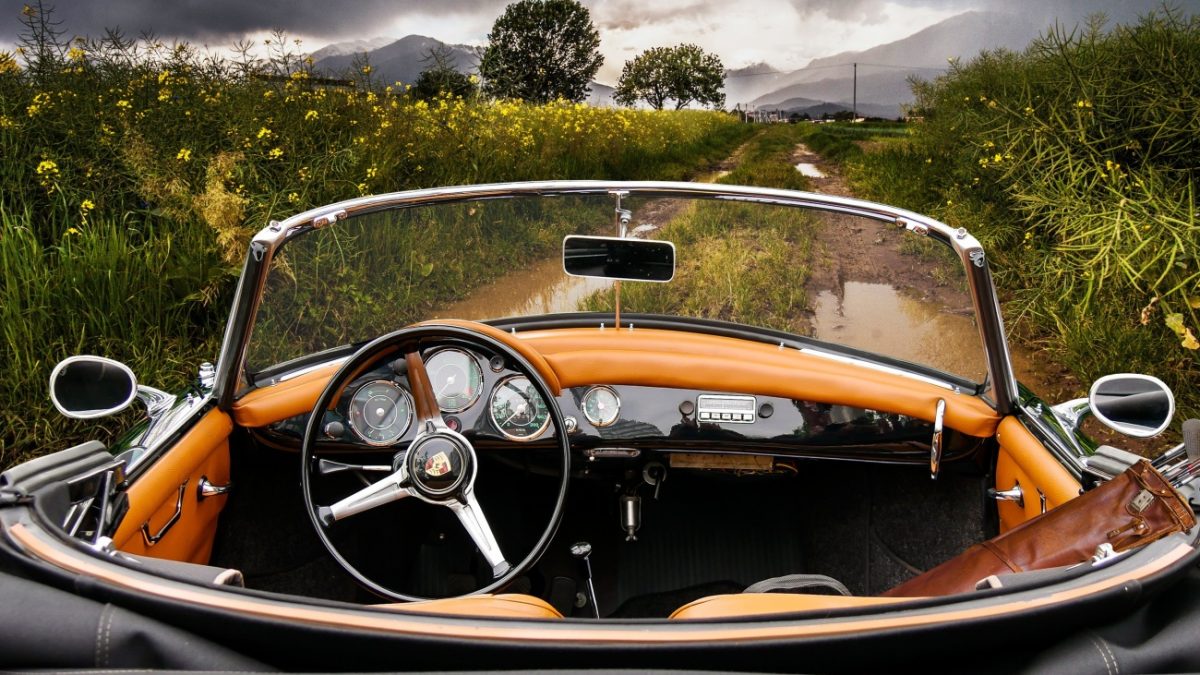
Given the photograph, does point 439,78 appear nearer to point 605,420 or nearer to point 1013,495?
point 605,420

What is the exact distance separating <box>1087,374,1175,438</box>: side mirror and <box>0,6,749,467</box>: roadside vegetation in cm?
442

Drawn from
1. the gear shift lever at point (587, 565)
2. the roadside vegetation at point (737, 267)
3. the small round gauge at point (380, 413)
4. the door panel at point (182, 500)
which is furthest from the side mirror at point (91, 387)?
the gear shift lever at point (587, 565)

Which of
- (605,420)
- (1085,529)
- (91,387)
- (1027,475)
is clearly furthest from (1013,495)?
(91,387)

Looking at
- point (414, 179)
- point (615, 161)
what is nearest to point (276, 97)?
point (414, 179)

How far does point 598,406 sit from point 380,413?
662mm

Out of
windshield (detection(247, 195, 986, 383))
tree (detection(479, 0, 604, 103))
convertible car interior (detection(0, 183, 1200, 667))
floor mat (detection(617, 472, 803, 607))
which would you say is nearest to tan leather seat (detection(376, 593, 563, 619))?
convertible car interior (detection(0, 183, 1200, 667))

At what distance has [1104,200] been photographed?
5.73 metres

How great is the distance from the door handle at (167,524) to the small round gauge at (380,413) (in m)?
0.44

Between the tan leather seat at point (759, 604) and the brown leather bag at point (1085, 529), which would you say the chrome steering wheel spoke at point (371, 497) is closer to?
the tan leather seat at point (759, 604)

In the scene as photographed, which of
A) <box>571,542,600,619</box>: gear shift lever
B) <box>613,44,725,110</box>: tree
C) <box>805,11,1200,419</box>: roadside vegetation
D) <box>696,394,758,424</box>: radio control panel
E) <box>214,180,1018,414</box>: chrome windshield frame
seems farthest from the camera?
<box>613,44,725,110</box>: tree

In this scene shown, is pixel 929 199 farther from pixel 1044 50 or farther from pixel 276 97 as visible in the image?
pixel 276 97

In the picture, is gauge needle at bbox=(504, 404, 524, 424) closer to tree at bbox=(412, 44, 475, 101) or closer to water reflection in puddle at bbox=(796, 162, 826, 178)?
tree at bbox=(412, 44, 475, 101)

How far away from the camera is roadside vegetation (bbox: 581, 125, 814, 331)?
8.27 ft

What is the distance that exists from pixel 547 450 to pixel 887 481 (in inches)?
44.7
